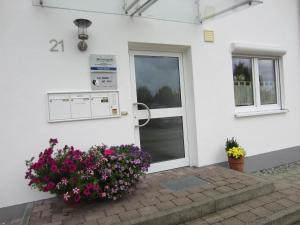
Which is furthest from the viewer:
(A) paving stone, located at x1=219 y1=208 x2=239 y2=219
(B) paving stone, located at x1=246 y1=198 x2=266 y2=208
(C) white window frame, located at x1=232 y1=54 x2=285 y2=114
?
(C) white window frame, located at x1=232 y1=54 x2=285 y2=114

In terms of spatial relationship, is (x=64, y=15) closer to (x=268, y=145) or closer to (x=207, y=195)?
(x=207, y=195)

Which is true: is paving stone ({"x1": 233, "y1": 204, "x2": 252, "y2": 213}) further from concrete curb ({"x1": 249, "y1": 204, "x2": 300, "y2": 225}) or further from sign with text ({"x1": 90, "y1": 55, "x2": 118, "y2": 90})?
sign with text ({"x1": 90, "y1": 55, "x2": 118, "y2": 90})

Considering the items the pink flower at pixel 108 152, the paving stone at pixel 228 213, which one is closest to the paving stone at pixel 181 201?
the paving stone at pixel 228 213

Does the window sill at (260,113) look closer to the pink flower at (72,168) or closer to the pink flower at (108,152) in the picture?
the pink flower at (108,152)

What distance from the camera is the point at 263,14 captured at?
5.05 meters

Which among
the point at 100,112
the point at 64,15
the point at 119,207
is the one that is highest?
the point at 64,15

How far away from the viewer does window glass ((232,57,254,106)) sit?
488 cm

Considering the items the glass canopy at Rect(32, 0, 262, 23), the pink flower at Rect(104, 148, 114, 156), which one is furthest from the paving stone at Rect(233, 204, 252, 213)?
the glass canopy at Rect(32, 0, 262, 23)

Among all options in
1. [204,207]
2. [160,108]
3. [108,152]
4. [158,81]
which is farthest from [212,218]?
[158,81]

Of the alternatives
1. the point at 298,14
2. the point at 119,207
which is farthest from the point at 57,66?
the point at 298,14

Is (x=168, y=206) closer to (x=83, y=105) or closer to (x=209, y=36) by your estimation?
(x=83, y=105)

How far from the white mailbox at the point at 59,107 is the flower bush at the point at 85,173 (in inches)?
15.5

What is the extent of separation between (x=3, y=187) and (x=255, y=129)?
4338mm

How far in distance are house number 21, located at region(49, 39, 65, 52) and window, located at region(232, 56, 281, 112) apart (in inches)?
127
